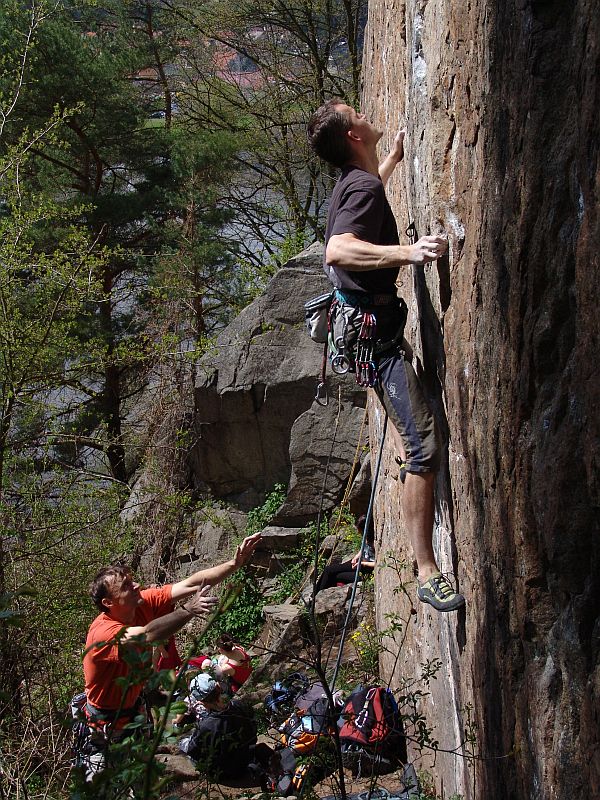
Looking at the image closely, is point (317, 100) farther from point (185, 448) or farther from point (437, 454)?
point (437, 454)

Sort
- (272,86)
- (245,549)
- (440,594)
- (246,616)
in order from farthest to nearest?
(272,86), (246,616), (245,549), (440,594)

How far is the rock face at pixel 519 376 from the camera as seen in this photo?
2234 millimetres

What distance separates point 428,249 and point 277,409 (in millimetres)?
7564

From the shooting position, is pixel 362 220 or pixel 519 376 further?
pixel 362 220

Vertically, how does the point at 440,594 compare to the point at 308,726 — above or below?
above

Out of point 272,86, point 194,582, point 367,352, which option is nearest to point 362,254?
point 367,352

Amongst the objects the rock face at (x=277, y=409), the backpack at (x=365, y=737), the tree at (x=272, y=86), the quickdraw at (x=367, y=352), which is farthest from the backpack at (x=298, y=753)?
the tree at (x=272, y=86)

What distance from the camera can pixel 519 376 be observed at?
259 centimetres

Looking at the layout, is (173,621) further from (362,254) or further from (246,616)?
(246,616)

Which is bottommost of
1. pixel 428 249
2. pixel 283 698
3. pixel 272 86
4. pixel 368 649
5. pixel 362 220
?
pixel 283 698

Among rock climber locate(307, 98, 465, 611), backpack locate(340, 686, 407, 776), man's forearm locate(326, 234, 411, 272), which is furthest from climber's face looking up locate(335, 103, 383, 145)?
backpack locate(340, 686, 407, 776)

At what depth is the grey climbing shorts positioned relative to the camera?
354cm

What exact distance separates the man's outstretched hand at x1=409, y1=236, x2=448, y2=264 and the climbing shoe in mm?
1210

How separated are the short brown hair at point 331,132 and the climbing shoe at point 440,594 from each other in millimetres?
1761
